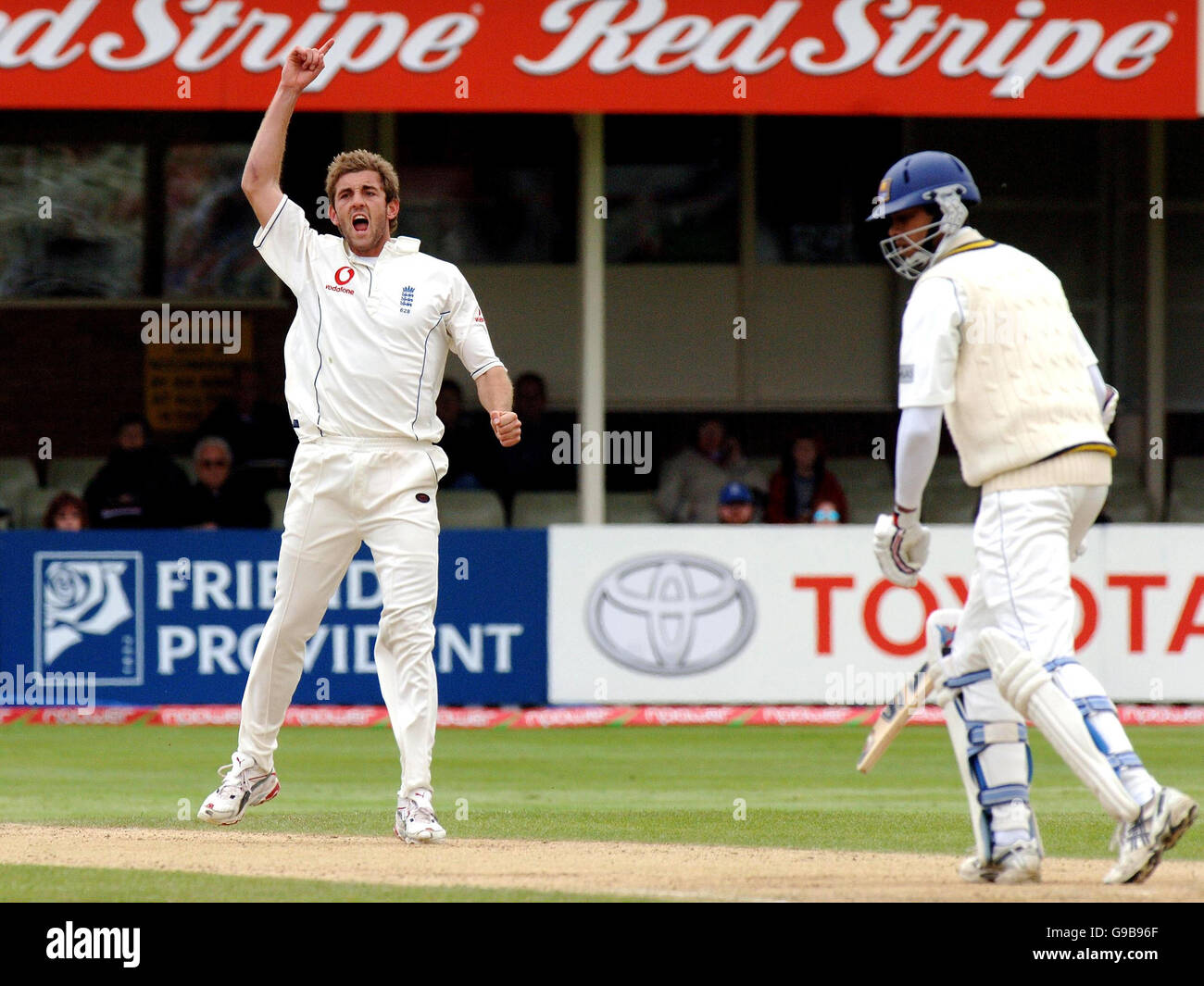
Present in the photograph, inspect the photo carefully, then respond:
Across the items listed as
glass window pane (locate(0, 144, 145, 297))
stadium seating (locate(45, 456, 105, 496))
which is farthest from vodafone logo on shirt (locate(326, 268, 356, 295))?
glass window pane (locate(0, 144, 145, 297))

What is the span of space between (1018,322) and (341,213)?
227cm

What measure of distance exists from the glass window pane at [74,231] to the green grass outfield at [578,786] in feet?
18.7

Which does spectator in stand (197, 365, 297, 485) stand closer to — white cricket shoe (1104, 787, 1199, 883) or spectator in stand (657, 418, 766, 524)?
spectator in stand (657, 418, 766, 524)

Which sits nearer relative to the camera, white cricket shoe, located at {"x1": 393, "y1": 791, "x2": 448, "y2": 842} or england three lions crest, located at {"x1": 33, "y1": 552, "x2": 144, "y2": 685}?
white cricket shoe, located at {"x1": 393, "y1": 791, "x2": 448, "y2": 842}

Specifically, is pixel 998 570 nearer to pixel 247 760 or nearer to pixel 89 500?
pixel 247 760

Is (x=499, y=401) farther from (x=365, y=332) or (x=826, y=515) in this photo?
(x=826, y=515)

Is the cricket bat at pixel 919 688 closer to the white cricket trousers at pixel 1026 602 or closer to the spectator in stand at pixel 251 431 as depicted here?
the white cricket trousers at pixel 1026 602

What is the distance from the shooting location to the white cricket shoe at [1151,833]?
494 cm

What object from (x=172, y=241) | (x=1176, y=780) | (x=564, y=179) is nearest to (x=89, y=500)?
(x=172, y=241)

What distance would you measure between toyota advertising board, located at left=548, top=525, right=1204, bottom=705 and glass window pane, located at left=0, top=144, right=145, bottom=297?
19.8ft

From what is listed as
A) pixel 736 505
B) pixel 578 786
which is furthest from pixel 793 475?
→ pixel 578 786

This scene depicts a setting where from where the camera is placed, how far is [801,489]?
12.3 meters

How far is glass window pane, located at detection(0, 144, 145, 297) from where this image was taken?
15.5 m

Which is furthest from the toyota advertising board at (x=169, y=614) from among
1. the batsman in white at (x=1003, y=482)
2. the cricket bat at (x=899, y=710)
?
the batsman in white at (x=1003, y=482)
